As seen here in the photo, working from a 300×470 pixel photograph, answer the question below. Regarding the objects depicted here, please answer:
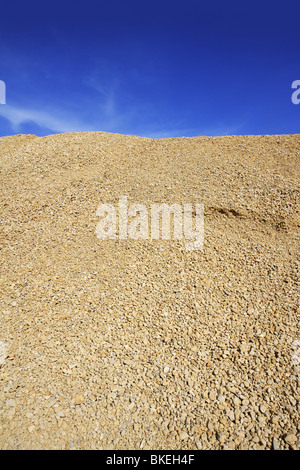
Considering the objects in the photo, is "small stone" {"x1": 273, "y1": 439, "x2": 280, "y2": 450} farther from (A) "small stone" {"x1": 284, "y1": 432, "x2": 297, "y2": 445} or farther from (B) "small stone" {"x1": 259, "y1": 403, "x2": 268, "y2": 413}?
(B) "small stone" {"x1": 259, "y1": 403, "x2": 268, "y2": 413}

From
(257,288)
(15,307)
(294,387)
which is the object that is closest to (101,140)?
(15,307)

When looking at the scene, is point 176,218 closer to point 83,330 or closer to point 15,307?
point 83,330

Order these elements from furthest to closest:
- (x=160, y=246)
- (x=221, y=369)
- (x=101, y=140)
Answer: (x=101, y=140), (x=160, y=246), (x=221, y=369)

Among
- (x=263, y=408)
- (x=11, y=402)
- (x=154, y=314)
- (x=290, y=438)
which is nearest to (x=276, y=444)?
(x=290, y=438)

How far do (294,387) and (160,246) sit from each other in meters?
3.04

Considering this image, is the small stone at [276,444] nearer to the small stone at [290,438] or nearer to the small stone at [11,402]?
the small stone at [290,438]

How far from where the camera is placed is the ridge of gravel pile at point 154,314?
287 cm

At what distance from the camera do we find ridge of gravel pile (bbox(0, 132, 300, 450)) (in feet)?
9.40

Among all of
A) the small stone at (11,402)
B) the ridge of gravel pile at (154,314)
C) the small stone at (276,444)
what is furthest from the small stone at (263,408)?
the small stone at (11,402)

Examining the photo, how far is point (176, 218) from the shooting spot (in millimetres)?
5738

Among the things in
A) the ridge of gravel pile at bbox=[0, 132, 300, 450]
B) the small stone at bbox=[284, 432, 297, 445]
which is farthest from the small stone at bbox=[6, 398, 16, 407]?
the small stone at bbox=[284, 432, 297, 445]

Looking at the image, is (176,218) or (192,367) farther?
(176,218)

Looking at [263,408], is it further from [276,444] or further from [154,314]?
[154,314]

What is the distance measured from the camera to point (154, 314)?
401cm
